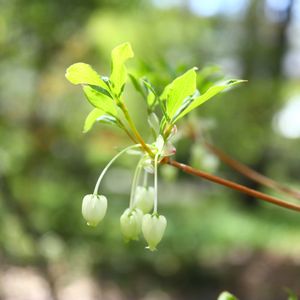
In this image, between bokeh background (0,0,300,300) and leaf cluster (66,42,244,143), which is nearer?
leaf cluster (66,42,244,143)

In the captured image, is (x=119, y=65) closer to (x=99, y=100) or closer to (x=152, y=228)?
(x=99, y=100)

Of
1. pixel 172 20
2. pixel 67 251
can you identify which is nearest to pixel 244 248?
pixel 67 251

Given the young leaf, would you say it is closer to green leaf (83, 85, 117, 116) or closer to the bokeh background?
green leaf (83, 85, 117, 116)

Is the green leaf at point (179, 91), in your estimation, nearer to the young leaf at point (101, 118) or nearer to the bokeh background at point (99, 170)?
the young leaf at point (101, 118)

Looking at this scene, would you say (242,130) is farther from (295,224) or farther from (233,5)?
(233,5)

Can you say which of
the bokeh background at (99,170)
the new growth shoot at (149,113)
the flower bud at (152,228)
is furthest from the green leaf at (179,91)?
the bokeh background at (99,170)

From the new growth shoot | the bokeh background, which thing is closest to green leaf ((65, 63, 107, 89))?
the new growth shoot
